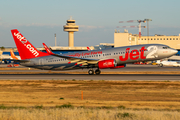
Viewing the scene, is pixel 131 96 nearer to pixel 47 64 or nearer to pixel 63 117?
pixel 63 117

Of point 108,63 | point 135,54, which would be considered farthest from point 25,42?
point 135,54

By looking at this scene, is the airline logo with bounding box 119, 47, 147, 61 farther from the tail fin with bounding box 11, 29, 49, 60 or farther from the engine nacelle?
the tail fin with bounding box 11, 29, 49, 60

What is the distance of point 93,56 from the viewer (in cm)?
4709

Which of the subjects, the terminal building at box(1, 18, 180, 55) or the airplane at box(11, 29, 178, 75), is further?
the terminal building at box(1, 18, 180, 55)

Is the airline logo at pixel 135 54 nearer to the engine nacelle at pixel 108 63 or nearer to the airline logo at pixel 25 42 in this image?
the engine nacelle at pixel 108 63

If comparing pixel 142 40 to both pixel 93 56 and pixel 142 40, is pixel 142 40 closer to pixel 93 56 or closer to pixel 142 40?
pixel 142 40

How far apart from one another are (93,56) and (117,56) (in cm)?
485

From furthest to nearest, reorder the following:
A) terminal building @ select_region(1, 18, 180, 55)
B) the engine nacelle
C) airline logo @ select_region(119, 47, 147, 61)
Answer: terminal building @ select_region(1, 18, 180, 55)
airline logo @ select_region(119, 47, 147, 61)
the engine nacelle

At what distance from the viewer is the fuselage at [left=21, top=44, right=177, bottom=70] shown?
1753 inches

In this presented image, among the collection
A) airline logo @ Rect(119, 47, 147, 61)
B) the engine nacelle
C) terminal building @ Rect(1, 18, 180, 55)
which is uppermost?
terminal building @ Rect(1, 18, 180, 55)

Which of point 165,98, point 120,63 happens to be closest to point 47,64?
point 120,63

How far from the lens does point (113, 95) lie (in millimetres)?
24312

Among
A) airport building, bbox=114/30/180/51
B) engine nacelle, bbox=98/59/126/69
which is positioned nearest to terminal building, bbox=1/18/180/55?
airport building, bbox=114/30/180/51

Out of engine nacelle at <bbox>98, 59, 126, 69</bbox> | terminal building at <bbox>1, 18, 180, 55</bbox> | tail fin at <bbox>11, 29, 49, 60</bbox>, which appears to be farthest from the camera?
terminal building at <bbox>1, 18, 180, 55</bbox>
